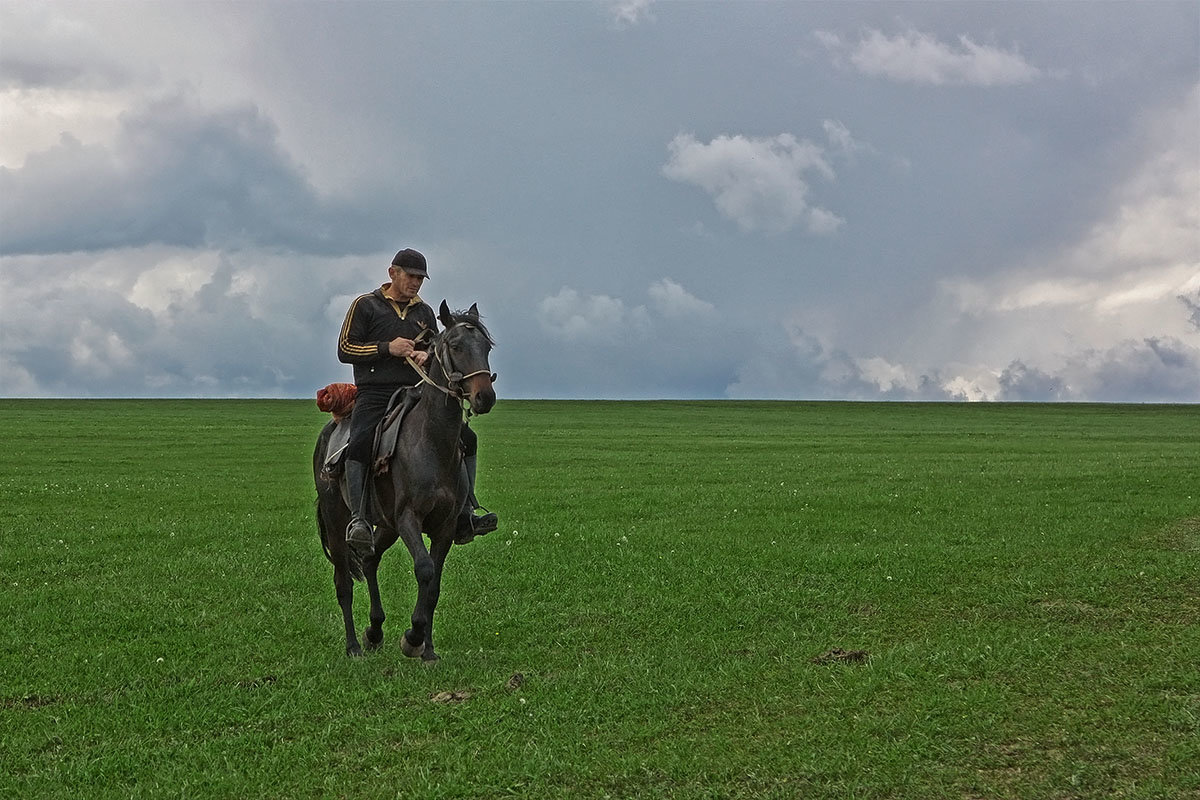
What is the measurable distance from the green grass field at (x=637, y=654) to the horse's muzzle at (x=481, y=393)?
2.71 meters

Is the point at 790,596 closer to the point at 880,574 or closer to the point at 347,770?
the point at 880,574

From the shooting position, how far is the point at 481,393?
10227 mm

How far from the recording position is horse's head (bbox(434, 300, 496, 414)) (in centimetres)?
1029

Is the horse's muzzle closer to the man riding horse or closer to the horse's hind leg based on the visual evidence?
the man riding horse

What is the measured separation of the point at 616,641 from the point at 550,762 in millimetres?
4529

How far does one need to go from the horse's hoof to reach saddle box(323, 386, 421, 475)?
179 centimetres

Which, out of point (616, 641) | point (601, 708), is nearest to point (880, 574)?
point (616, 641)

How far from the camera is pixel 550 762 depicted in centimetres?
862

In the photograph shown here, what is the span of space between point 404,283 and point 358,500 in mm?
2354

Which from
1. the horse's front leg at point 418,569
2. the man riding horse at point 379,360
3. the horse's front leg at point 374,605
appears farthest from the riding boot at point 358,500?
the horse's front leg at point 374,605

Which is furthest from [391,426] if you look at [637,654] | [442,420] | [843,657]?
[843,657]

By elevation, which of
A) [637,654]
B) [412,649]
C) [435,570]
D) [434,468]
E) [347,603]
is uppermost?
[434,468]

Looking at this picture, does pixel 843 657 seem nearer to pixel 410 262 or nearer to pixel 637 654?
pixel 637 654

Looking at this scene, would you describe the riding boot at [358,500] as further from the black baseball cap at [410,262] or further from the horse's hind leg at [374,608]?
the black baseball cap at [410,262]
